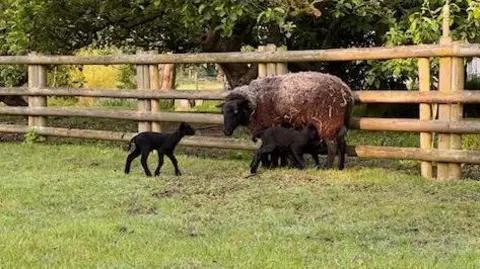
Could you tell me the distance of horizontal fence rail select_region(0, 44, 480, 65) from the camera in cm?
845

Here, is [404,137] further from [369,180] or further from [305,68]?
[369,180]

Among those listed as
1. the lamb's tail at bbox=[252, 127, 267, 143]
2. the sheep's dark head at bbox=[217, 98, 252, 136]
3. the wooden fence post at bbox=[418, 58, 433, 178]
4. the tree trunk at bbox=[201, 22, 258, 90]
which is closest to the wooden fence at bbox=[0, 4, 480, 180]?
Result: the wooden fence post at bbox=[418, 58, 433, 178]

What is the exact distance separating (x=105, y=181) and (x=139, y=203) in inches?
52.6

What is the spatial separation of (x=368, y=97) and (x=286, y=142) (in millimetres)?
1220

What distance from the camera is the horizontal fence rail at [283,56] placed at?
27.7 ft

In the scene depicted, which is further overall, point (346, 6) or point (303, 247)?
point (346, 6)

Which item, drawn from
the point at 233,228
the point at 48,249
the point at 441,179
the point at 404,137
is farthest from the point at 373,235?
the point at 404,137

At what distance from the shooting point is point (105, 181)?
818cm

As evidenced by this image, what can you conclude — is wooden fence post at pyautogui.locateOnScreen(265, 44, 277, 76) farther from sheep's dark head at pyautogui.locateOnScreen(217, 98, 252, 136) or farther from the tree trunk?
the tree trunk

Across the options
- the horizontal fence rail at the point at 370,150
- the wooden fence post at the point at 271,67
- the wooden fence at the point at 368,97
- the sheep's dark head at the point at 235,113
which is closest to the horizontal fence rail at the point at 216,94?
the wooden fence at the point at 368,97

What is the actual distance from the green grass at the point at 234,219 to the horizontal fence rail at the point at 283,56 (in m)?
1.33

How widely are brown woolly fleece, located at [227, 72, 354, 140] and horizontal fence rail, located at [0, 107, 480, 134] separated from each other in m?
0.37

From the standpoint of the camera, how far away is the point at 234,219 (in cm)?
621

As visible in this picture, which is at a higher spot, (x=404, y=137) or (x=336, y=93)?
(x=336, y=93)
